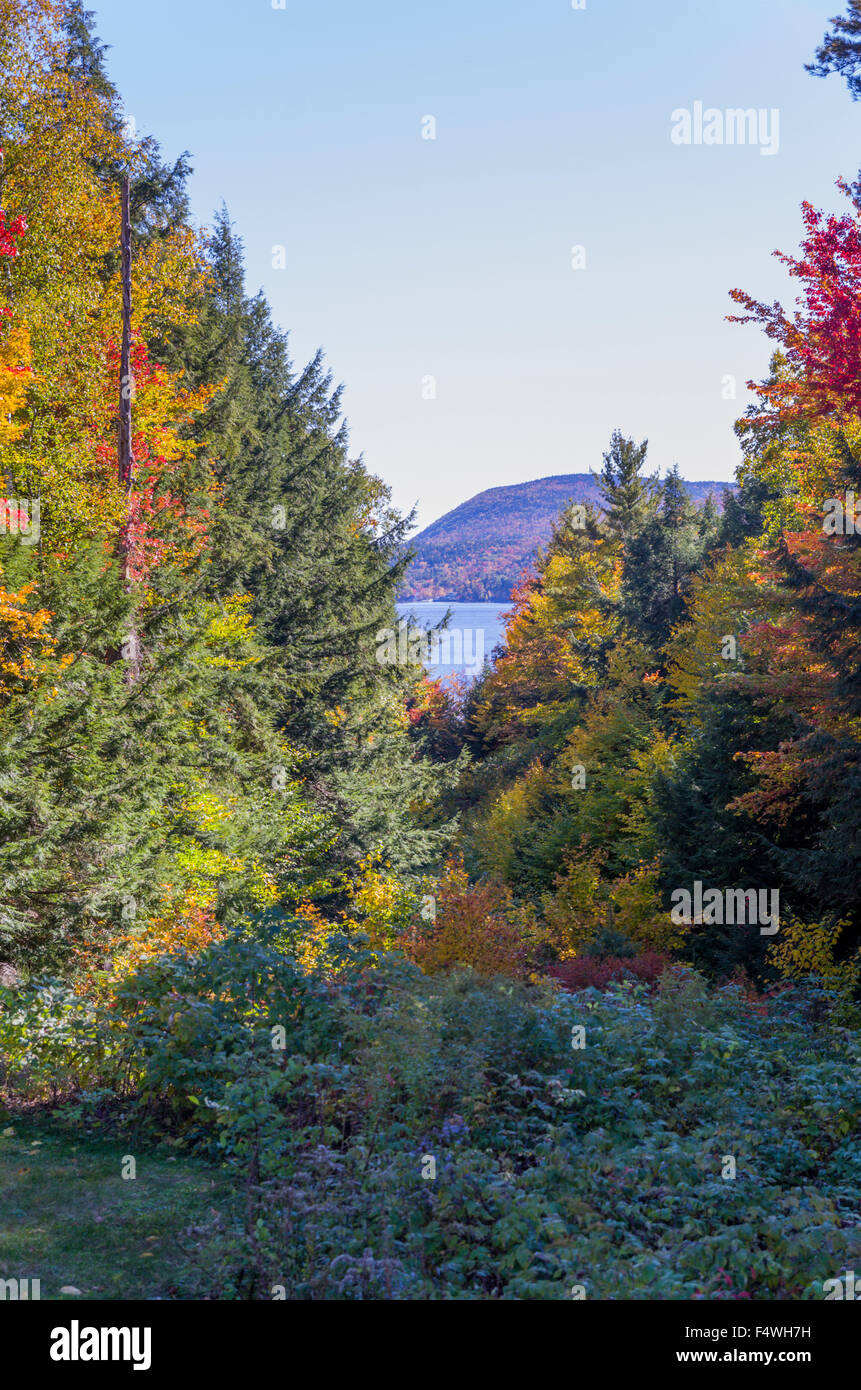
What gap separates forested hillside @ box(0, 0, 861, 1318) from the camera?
5.49 meters

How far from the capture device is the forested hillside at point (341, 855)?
549 centimetres

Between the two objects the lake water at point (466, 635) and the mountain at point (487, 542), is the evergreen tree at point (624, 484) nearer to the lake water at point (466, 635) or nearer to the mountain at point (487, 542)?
the lake water at point (466, 635)

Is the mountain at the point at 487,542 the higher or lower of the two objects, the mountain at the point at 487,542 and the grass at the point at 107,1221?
the higher

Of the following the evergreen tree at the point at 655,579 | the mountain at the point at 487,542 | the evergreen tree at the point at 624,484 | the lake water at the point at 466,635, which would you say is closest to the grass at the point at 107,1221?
the lake water at the point at 466,635

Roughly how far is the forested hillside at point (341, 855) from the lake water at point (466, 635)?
8.53 m

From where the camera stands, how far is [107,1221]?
19.5 feet

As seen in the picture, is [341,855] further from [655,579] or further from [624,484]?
[624,484]

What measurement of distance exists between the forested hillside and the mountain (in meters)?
84.1

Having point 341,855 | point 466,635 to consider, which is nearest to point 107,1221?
point 341,855

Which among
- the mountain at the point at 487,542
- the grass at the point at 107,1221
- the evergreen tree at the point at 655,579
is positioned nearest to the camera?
the grass at the point at 107,1221

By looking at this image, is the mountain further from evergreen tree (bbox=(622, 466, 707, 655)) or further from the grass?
the grass

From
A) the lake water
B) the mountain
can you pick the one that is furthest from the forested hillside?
the mountain
